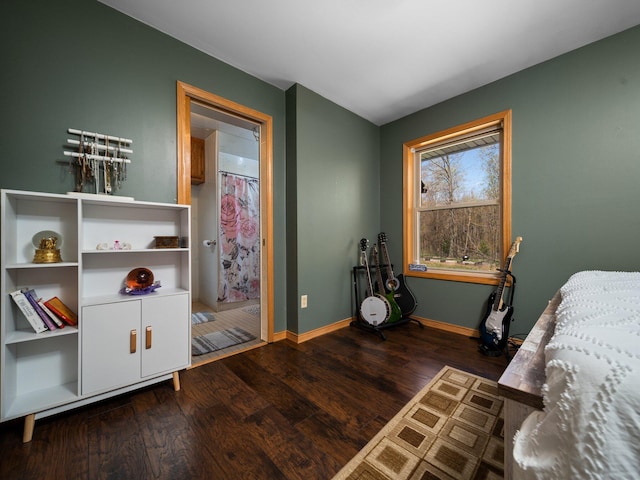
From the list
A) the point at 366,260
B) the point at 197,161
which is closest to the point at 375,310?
the point at 366,260

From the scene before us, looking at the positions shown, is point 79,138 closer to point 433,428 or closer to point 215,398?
point 215,398

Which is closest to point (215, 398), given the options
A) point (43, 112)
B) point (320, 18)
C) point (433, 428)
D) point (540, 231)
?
point (433, 428)

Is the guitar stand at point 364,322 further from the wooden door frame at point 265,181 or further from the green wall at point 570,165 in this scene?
the wooden door frame at point 265,181

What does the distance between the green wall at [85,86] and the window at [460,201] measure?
2350mm

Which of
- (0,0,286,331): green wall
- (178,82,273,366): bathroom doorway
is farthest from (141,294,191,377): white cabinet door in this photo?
(178,82,273,366): bathroom doorway

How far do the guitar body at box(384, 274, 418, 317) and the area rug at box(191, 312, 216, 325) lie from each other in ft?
7.11

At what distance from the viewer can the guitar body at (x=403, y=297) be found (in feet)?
9.12

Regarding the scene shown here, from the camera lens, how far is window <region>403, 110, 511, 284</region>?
2395mm

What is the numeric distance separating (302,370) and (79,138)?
206 centimetres

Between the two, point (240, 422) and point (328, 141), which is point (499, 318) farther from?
point (328, 141)

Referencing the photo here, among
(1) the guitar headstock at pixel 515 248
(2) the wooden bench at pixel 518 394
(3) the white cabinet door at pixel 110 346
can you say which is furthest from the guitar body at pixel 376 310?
(3) the white cabinet door at pixel 110 346

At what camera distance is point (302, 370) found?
6.03 ft

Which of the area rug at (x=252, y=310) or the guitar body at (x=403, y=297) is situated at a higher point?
the guitar body at (x=403, y=297)

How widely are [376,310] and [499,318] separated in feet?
3.39
